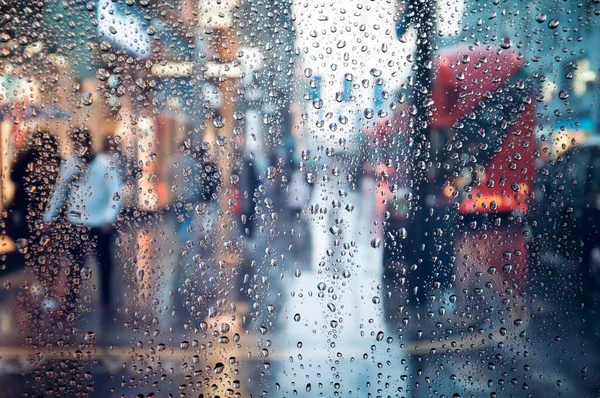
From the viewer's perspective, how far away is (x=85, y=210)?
0.85 metres

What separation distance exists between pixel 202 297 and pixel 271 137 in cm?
32

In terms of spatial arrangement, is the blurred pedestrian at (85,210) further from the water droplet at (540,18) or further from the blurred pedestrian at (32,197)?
the water droplet at (540,18)

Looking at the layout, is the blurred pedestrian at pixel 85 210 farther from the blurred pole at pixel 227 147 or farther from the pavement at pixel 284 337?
the blurred pole at pixel 227 147

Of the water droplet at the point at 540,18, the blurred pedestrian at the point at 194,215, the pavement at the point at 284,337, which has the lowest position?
the pavement at the point at 284,337

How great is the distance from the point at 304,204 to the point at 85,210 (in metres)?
0.40

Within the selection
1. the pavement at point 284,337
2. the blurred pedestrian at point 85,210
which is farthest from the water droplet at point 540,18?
the blurred pedestrian at point 85,210

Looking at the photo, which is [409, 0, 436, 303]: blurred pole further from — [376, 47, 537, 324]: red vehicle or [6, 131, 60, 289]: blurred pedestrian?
[6, 131, 60, 289]: blurred pedestrian

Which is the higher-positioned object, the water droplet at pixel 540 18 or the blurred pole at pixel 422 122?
the water droplet at pixel 540 18

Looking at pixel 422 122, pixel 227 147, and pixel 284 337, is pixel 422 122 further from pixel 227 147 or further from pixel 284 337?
pixel 284 337

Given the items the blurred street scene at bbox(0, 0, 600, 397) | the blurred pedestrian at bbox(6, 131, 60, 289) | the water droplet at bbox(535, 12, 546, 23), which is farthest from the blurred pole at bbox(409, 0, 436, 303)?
the blurred pedestrian at bbox(6, 131, 60, 289)

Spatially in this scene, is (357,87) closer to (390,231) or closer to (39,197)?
(390,231)

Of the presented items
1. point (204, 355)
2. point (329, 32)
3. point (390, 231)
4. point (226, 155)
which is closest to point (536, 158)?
point (390, 231)

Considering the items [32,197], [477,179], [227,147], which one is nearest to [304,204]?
[227,147]

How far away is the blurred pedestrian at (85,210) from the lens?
2.76 feet
